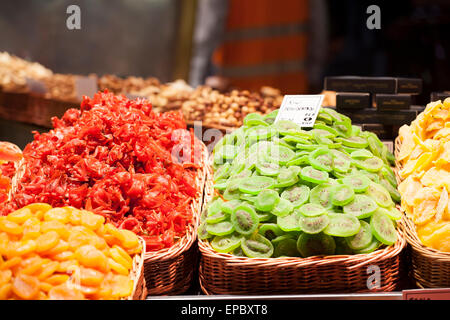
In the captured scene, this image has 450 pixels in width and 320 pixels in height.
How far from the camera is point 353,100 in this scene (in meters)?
2.12

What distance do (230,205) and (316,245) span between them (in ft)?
1.07

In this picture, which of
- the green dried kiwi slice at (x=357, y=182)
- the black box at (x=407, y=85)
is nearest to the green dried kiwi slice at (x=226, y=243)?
the green dried kiwi slice at (x=357, y=182)

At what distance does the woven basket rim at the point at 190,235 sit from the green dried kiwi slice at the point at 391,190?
722mm

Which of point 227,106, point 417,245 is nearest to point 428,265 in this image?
point 417,245

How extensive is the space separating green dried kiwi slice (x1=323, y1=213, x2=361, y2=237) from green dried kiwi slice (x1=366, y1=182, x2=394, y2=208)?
0.18 metres

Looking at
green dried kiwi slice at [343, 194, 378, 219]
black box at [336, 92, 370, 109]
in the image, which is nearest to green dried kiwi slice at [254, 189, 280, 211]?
green dried kiwi slice at [343, 194, 378, 219]

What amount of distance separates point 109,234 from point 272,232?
1.77ft

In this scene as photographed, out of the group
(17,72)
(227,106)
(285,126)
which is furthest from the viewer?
(17,72)

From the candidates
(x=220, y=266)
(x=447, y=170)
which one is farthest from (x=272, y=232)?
(x=447, y=170)

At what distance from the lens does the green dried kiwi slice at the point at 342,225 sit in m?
1.41

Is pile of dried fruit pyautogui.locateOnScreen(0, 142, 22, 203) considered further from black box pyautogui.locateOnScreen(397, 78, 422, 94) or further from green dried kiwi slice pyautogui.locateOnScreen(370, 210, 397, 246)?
black box pyautogui.locateOnScreen(397, 78, 422, 94)

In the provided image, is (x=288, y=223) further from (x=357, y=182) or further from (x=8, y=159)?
(x=8, y=159)

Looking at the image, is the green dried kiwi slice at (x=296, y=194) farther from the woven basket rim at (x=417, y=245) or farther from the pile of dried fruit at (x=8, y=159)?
the pile of dried fruit at (x=8, y=159)

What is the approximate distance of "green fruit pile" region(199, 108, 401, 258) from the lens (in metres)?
1.46
